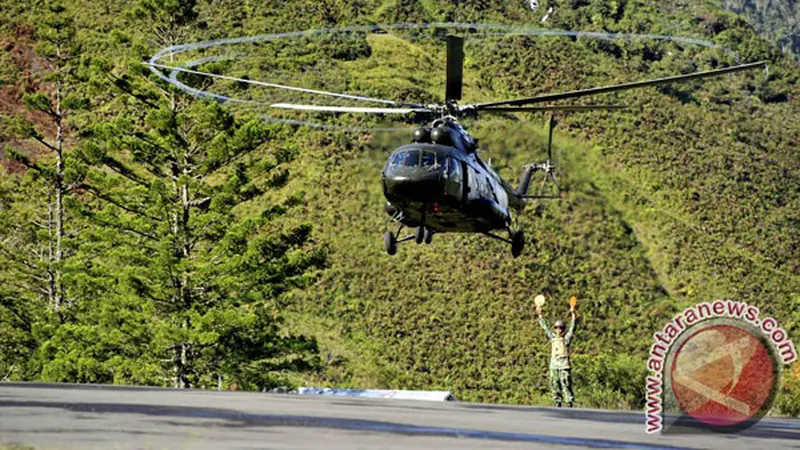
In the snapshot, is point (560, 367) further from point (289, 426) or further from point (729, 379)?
point (289, 426)

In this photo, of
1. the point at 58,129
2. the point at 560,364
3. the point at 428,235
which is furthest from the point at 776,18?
the point at 560,364

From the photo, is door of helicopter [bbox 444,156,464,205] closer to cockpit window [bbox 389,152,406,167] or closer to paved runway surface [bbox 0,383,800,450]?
cockpit window [bbox 389,152,406,167]

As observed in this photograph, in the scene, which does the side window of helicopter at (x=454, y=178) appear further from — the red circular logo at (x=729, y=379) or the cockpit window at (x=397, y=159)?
the red circular logo at (x=729, y=379)

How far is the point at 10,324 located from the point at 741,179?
180ft

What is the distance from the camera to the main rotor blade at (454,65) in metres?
16.5

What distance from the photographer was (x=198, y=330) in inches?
1304

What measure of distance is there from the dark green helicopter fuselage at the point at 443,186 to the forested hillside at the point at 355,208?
244 centimetres

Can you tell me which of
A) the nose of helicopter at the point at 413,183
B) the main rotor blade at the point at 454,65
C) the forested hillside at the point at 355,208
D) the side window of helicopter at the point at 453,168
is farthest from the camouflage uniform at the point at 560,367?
the forested hillside at the point at 355,208

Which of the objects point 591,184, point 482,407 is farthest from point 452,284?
point 482,407

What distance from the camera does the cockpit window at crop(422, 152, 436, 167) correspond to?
707 inches

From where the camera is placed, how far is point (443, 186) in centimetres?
1803

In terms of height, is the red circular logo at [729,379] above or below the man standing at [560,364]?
above

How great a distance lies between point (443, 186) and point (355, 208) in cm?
4395

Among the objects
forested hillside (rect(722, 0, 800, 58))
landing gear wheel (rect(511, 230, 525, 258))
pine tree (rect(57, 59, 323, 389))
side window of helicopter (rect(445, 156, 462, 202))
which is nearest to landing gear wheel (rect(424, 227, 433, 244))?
side window of helicopter (rect(445, 156, 462, 202))
